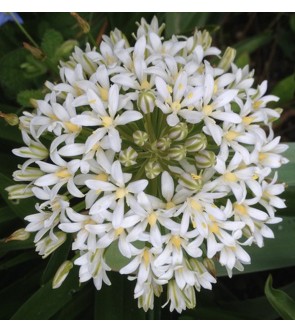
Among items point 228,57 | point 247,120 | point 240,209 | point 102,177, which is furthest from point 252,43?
point 102,177

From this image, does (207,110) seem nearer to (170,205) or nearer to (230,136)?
(230,136)

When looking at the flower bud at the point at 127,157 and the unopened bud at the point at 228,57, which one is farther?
the unopened bud at the point at 228,57

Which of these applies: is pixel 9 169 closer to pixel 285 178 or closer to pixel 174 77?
pixel 174 77

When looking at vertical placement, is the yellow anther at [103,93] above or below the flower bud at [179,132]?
above

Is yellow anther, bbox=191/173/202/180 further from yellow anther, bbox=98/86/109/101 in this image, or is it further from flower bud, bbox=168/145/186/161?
yellow anther, bbox=98/86/109/101

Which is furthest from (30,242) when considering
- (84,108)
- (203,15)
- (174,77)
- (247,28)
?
(247,28)

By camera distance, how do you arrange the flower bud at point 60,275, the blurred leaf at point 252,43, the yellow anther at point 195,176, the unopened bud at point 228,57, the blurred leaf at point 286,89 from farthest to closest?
1. the blurred leaf at point 252,43
2. the blurred leaf at point 286,89
3. the unopened bud at point 228,57
4. the flower bud at point 60,275
5. the yellow anther at point 195,176

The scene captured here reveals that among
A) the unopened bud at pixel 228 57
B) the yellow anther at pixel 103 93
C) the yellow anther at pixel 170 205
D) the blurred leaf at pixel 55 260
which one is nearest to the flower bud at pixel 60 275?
the blurred leaf at pixel 55 260

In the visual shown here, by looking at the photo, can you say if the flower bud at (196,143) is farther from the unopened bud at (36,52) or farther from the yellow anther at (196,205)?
the unopened bud at (36,52)
